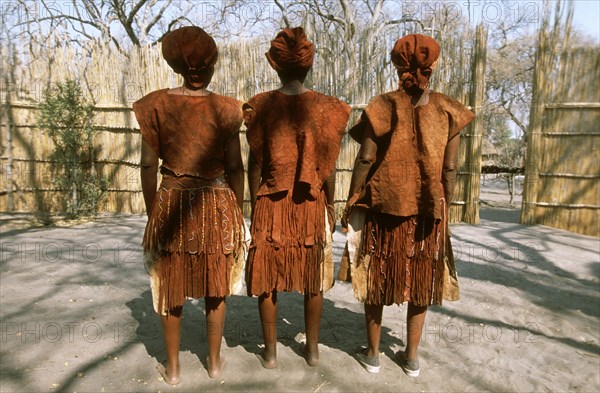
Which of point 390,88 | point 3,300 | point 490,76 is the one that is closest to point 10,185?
point 3,300

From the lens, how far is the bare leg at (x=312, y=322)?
226cm

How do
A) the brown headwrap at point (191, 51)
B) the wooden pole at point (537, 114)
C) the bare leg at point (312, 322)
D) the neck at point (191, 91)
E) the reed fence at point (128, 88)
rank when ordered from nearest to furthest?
the brown headwrap at point (191, 51), the neck at point (191, 91), the bare leg at point (312, 322), the wooden pole at point (537, 114), the reed fence at point (128, 88)

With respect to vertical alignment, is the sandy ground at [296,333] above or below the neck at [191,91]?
below

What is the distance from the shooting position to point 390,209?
2096 millimetres

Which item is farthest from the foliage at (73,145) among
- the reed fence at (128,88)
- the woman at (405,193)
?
the woman at (405,193)

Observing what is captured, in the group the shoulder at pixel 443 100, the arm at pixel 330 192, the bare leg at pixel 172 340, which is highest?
the shoulder at pixel 443 100

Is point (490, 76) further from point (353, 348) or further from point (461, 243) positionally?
point (353, 348)

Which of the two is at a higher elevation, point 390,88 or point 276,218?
point 390,88

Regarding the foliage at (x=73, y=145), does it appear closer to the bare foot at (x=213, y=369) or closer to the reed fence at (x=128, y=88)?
the reed fence at (x=128, y=88)

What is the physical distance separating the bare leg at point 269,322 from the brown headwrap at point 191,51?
1177 millimetres

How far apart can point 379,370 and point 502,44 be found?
76.0 ft

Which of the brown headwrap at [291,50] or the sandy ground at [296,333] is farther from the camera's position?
the sandy ground at [296,333]

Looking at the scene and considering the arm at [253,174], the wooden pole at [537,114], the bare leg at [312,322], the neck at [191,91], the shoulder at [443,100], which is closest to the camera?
the neck at [191,91]

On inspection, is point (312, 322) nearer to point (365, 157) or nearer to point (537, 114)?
point (365, 157)
